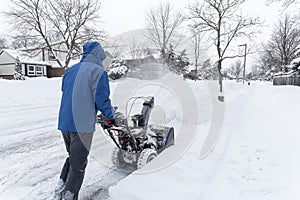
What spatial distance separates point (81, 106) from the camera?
222 cm

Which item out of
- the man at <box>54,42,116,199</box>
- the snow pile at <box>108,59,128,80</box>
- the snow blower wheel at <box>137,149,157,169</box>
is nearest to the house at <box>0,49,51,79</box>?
the snow pile at <box>108,59,128,80</box>

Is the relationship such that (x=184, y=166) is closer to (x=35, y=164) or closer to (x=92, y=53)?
(x=92, y=53)

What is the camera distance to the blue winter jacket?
220 centimetres

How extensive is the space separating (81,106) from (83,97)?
98 millimetres

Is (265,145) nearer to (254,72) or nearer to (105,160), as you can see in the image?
(105,160)

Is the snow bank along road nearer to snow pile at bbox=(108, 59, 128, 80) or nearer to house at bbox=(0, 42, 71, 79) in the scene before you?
snow pile at bbox=(108, 59, 128, 80)

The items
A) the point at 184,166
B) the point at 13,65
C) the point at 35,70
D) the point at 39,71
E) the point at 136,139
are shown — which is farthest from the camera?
the point at 39,71

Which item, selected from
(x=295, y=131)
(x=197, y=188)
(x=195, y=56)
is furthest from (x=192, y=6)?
(x=195, y=56)

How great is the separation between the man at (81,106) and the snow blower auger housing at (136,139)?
63 centimetres

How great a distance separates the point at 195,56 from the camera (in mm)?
34125

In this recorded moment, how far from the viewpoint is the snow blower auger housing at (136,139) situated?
312cm

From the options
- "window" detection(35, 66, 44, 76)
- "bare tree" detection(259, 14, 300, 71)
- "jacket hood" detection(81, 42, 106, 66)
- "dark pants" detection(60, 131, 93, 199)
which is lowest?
"dark pants" detection(60, 131, 93, 199)

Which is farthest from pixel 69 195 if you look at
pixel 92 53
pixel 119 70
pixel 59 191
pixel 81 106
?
pixel 119 70

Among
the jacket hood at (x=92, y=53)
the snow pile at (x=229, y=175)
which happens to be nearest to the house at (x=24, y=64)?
the snow pile at (x=229, y=175)
